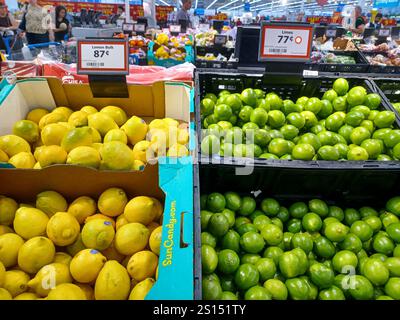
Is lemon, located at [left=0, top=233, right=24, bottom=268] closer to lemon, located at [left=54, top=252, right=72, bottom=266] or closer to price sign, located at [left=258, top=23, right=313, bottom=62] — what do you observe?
lemon, located at [left=54, top=252, right=72, bottom=266]

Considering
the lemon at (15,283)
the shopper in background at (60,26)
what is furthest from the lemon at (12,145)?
the shopper in background at (60,26)

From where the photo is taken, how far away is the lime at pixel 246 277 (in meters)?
1.23

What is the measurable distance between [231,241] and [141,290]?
20.4 inches

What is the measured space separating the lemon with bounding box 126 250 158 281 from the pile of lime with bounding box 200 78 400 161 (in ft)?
2.13

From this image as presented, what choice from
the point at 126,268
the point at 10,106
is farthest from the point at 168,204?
the point at 10,106

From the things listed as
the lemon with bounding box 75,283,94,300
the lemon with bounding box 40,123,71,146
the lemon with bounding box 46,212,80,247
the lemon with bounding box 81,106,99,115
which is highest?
the lemon with bounding box 81,106,99,115

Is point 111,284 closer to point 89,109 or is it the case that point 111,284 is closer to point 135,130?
point 135,130

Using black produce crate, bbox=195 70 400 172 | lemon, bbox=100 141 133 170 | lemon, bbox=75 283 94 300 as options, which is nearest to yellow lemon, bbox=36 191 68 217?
lemon, bbox=100 141 133 170

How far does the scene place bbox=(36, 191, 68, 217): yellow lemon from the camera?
123 centimetres

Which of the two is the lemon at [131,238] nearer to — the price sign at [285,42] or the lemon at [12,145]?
the lemon at [12,145]

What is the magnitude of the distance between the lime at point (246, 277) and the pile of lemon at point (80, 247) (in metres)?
0.37

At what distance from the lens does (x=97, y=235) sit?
1116mm

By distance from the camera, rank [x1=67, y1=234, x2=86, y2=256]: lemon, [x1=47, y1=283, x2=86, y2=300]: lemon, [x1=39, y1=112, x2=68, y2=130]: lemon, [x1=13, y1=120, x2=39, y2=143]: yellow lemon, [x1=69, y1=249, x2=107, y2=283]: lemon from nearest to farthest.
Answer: [x1=47, y1=283, x2=86, y2=300]: lemon → [x1=69, y1=249, x2=107, y2=283]: lemon → [x1=67, y1=234, x2=86, y2=256]: lemon → [x1=13, y1=120, x2=39, y2=143]: yellow lemon → [x1=39, y1=112, x2=68, y2=130]: lemon

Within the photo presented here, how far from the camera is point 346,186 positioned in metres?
1.64
